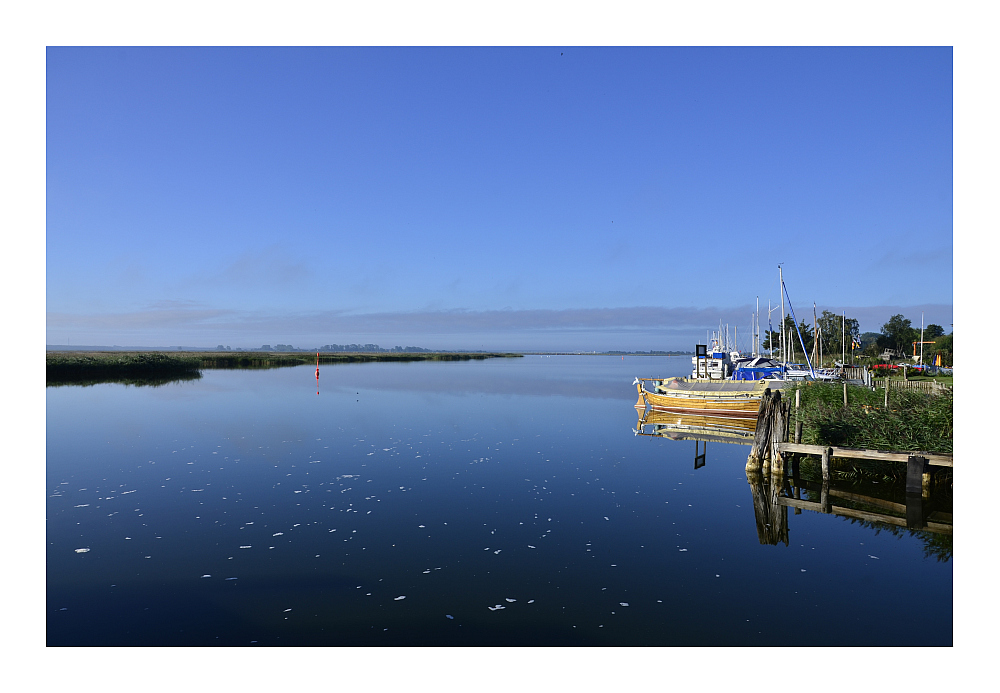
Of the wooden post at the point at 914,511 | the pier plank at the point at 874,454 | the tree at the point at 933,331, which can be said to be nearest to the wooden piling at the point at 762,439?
the pier plank at the point at 874,454

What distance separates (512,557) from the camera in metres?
12.9

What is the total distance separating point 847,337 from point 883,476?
110 m

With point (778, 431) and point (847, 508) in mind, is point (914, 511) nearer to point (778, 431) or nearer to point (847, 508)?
point (847, 508)

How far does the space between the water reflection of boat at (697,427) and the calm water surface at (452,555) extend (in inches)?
264

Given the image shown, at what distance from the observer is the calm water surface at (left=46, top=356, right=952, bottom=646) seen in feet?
32.0

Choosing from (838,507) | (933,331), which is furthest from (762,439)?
(933,331)

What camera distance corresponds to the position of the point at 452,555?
12.9 m

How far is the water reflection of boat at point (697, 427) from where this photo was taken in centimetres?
3152

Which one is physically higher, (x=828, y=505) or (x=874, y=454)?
(x=874, y=454)

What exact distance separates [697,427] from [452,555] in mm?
26420
